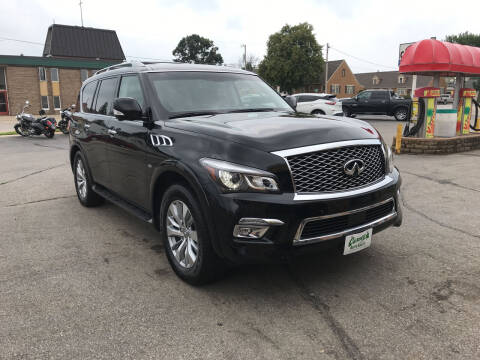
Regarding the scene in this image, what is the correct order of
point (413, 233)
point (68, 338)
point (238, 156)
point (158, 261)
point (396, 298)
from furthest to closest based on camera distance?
point (413, 233) < point (158, 261) < point (396, 298) < point (238, 156) < point (68, 338)

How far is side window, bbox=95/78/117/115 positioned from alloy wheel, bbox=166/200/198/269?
196 centimetres

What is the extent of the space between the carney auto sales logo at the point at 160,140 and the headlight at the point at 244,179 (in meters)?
0.79

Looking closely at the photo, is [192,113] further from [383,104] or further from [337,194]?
[383,104]

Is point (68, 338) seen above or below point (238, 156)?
below

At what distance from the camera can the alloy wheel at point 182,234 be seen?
3.34 metres

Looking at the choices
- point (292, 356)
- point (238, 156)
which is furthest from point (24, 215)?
point (292, 356)

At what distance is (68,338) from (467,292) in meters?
3.04

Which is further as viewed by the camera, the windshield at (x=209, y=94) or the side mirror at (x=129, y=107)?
the windshield at (x=209, y=94)

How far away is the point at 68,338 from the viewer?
9.05ft

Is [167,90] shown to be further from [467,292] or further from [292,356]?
[467,292]

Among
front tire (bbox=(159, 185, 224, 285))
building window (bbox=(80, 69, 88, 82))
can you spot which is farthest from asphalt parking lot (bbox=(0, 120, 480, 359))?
building window (bbox=(80, 69, 88, 82))

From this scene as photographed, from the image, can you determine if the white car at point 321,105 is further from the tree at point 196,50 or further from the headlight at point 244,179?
the tree at point 196,50

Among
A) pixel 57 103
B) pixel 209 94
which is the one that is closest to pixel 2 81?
pixel 57 103

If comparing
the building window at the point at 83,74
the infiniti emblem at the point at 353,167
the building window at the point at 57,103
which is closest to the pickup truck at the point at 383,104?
the infiniti emblem at the point at 353,167
